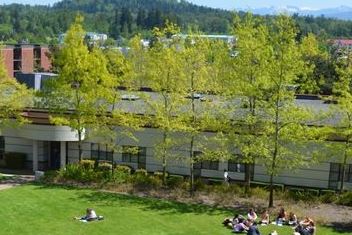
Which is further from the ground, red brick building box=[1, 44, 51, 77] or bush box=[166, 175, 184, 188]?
red brick building box=[1, 44, 51, 77]

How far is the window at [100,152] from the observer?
1596 inches

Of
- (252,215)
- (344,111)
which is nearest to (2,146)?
(252,215)

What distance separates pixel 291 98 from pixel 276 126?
5.39 ft

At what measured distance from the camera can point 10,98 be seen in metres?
37.0

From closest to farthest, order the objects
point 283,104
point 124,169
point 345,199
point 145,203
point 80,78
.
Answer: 1. point 283,104
2. point 145,203
3. point 345,199
4. point 80,78
5. point 124,169

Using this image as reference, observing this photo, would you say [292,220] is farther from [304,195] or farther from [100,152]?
[100,152]

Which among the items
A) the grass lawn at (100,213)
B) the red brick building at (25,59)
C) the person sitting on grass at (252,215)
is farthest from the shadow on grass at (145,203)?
the red brick building at (25,59)

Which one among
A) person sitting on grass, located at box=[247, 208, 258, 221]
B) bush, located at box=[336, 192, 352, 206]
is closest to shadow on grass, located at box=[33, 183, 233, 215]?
person sitting on grass, located at box=[247, 208, 258, 221]

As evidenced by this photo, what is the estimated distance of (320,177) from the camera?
36344 millimetres

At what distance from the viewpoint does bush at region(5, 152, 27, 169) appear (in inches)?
1610

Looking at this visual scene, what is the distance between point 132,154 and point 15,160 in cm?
835

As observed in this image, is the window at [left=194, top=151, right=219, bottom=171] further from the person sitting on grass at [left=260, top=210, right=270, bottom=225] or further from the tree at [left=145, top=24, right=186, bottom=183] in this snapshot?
the person sitting on grass at [left=260, top=210, right=270, bottom=225]

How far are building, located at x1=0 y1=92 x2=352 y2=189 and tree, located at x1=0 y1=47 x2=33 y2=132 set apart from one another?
182cm

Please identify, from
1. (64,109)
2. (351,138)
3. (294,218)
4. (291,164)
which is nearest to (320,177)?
(351,138)
